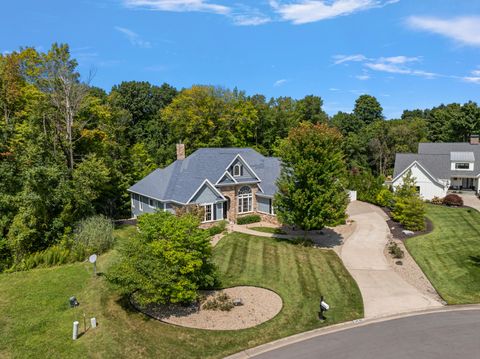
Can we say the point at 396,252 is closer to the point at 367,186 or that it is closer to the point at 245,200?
the point at 245,200

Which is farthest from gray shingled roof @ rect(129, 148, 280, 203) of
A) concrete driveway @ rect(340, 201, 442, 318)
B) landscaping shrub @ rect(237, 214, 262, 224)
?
concrete driveway @ rect(340, 201, 442, 318)

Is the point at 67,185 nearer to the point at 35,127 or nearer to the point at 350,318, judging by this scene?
the point at 35,127

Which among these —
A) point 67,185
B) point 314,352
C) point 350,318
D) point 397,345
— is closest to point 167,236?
point 314,352

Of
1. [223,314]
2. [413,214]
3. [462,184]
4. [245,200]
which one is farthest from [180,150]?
[462,184]

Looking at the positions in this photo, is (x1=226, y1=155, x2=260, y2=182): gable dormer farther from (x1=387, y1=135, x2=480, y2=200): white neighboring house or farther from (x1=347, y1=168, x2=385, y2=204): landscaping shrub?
(x1=387, y1=135, x2=480, y2=200): white neighboring house

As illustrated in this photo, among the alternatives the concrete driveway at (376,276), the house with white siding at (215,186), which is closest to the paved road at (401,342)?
the concrete driveway at (376,276)
